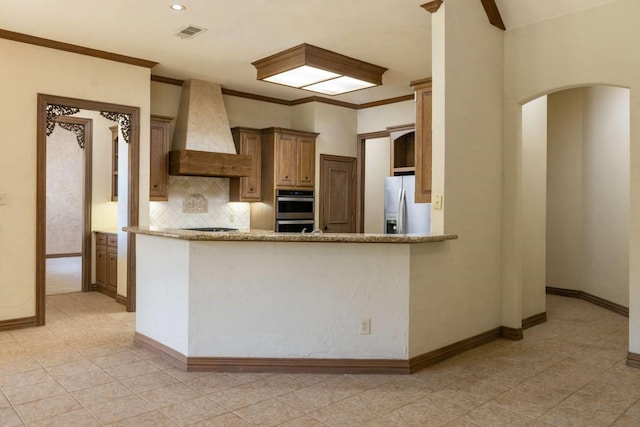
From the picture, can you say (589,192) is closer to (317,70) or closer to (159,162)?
(317,70)

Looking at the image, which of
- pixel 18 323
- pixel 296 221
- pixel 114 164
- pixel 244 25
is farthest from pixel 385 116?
pixel 18 323

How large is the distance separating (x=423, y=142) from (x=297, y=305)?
1956mm

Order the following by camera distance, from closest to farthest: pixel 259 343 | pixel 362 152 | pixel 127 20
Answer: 1. pixel 259 343
2. pixel 127 20
3. pixel 362 152

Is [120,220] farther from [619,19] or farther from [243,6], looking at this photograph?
[619,19]

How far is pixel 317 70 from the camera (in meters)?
5.46

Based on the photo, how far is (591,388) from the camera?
11.2 ft

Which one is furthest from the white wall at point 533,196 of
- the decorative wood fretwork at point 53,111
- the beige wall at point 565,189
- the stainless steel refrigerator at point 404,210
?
the decorative wood fretwork at point 53,111

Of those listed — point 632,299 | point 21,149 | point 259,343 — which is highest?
point 21,149

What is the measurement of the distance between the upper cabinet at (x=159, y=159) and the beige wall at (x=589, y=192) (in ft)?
17.3

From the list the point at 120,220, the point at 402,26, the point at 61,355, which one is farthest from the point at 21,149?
the point at 402,26

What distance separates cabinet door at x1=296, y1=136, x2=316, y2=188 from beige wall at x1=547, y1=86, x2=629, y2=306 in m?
3.42

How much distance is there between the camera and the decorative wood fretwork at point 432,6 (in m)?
4.08

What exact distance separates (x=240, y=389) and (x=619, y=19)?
4123 mm

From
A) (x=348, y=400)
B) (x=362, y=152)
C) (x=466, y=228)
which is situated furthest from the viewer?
(x=362, y=152)
